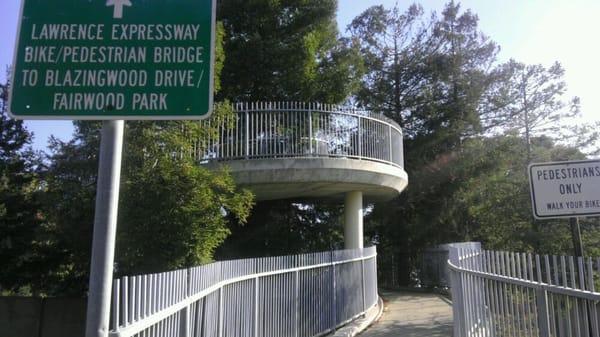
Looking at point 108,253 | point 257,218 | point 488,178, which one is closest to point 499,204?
point 488,178

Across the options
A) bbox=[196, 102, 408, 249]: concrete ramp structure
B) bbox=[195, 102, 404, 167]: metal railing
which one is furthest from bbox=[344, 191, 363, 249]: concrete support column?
bbox=[195, 102, 404, 167]: metal railing

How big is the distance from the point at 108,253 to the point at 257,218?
14.8 meters

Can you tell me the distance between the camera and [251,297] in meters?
8.08

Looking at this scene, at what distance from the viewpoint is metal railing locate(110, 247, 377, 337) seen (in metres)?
3.76

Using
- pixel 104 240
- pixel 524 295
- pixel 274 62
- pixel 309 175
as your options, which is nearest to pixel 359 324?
pixel 309 175

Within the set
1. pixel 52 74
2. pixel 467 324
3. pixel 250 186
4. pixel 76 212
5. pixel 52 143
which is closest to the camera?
pixel 52 74

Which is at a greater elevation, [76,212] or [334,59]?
[334,59]

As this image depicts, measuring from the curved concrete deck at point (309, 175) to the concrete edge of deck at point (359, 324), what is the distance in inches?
126

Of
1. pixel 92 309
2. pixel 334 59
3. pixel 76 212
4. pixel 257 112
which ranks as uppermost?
pixel 334 59

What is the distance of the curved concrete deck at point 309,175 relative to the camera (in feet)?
39.5

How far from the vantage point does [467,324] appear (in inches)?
286

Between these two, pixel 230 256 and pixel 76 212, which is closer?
pixel 76 212

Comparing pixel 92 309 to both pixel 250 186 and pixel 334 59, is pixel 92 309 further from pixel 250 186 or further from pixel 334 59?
pixel 334 59

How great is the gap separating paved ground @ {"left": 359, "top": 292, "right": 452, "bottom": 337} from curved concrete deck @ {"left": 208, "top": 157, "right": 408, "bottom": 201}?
342 cm
